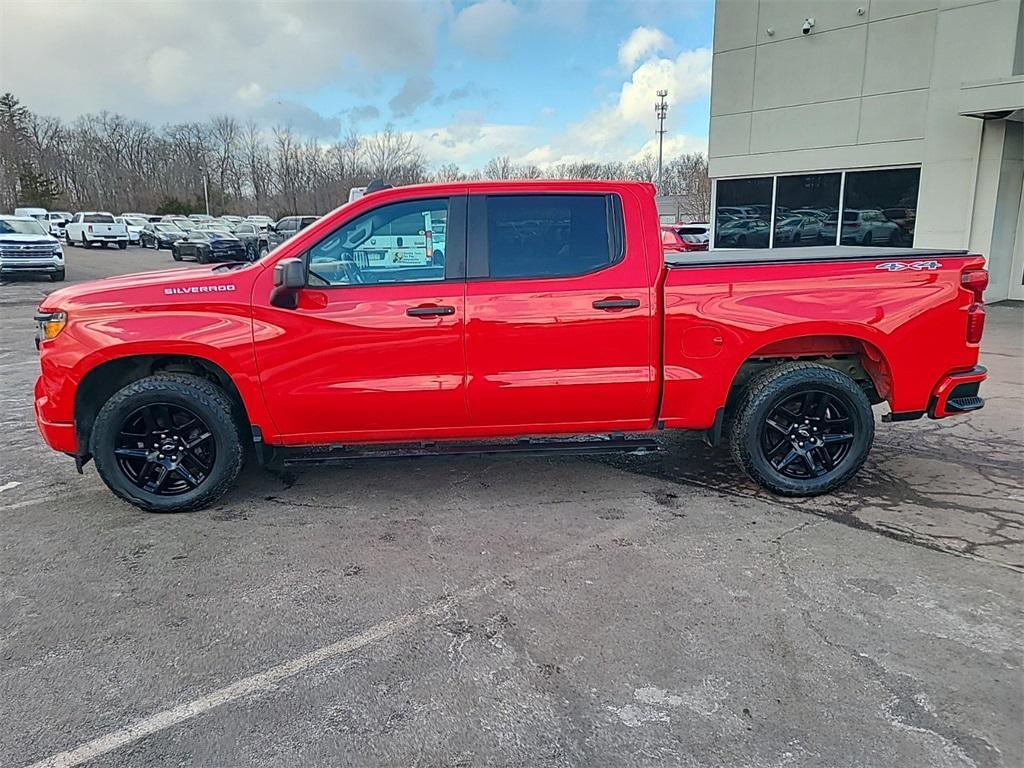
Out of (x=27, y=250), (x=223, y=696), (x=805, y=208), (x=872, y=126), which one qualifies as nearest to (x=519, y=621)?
(x=223, y=696)

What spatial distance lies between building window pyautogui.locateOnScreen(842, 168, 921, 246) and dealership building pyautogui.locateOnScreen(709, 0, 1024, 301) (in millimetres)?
21

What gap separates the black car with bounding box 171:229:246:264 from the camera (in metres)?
30.1

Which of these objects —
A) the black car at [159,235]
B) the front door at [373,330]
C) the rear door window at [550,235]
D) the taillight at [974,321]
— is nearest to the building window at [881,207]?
the taillight at [974,321]

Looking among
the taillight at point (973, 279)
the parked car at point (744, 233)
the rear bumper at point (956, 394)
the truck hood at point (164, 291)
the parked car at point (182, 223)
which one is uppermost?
the parked car at point (182, 223)

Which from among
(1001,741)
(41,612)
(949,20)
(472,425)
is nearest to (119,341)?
(41,612)

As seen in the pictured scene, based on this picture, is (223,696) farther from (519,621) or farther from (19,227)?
(19,227)

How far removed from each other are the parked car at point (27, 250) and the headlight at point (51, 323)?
20060 mm

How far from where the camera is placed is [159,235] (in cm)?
3975

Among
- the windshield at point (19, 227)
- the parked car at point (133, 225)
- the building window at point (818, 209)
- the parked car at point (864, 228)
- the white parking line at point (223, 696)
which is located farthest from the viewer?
the parked car at point (133, 225)

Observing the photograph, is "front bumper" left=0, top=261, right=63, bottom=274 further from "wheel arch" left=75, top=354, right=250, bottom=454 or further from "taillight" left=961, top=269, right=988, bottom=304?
"taillight" left=961, top=269, right=988, bottom=304

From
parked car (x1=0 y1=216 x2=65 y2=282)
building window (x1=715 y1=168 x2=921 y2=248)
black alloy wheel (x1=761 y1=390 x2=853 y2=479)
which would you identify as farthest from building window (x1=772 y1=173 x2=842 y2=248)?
parked car (x1=0 y1=216 x2=65 y2=282)

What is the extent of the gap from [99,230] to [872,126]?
3899cm

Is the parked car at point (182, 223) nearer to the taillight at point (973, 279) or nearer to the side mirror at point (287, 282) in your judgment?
the side mirror at point (287, 282)

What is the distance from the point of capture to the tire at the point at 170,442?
434 centimetres
